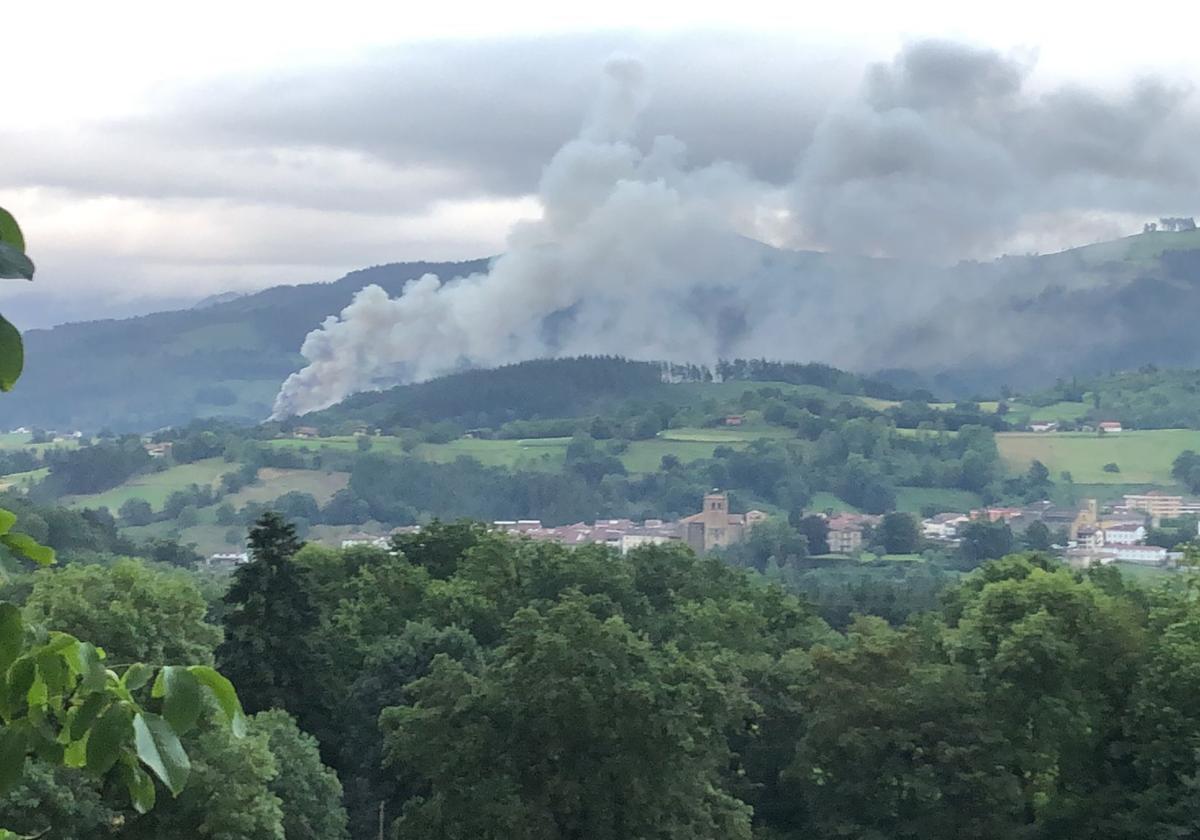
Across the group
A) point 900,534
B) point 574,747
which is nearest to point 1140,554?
point 900,534

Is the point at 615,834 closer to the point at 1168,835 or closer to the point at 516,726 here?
the point at 516,726

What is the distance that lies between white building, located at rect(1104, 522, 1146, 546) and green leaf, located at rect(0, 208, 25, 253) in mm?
154472

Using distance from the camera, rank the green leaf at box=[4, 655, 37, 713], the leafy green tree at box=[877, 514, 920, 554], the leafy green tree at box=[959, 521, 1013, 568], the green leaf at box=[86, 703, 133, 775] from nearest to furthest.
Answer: the green leaf at box=[86, 703, 133, 775] → the green leaf at box=[4, 655, 37, 713] → the leafy green tree at box=[959, 521, 1013, 568] → the leafy green tree at box=[877, 514, 920, 554]

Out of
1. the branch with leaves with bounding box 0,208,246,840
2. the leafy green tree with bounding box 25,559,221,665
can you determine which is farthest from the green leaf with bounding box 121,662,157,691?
the leafy green tree with bounding box 25,559,221,665

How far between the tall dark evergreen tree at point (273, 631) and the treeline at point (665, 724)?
0.23 feet

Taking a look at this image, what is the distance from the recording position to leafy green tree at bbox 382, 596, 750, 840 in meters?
29.0

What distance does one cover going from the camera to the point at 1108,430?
195500 mm

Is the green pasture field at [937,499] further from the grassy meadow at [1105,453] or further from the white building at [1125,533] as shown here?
the white building at [1125,533]

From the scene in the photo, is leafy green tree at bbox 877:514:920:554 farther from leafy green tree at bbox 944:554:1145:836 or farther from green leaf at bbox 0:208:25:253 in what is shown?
green leaf at bbox 0:208:25:253

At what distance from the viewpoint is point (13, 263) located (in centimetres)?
390

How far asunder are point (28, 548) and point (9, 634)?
9.4 inches

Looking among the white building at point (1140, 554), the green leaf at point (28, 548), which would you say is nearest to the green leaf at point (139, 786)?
the green leaf at point (28, 548)

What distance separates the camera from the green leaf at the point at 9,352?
13.0ft

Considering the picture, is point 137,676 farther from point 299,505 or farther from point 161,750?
point 299,505
